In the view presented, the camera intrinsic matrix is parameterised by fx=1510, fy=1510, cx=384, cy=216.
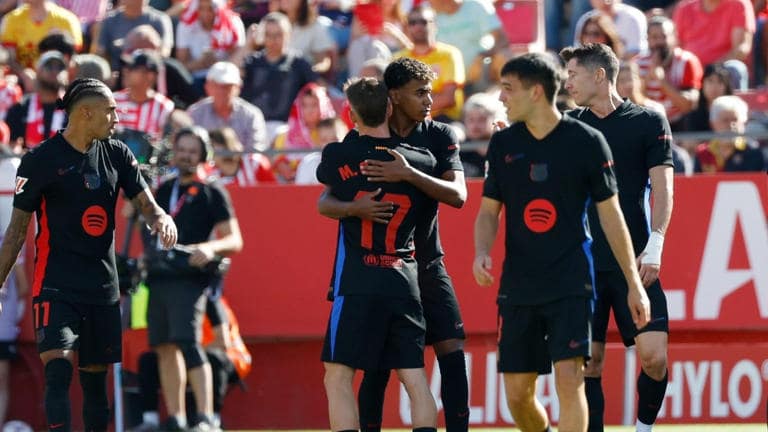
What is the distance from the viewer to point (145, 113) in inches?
542

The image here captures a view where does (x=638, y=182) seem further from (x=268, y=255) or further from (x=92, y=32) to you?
(x=92, y=32)

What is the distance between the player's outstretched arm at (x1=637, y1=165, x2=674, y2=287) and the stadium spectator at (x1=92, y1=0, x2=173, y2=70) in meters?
8.16

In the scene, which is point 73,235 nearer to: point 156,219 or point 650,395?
point 156,219

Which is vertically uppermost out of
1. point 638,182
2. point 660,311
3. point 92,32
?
point 92,32

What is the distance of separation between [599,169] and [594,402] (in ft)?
6.37

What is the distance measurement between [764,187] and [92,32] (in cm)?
795

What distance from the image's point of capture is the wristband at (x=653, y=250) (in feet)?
27.1

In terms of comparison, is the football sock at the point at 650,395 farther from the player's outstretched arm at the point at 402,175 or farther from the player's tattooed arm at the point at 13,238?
the player's tattooed arm at the point at 13,238

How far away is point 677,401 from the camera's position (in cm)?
1202

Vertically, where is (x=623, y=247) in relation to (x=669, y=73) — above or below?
below

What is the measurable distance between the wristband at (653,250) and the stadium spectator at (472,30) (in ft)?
21.8

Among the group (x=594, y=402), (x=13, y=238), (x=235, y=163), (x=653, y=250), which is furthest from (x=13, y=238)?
(x=235, y=163)

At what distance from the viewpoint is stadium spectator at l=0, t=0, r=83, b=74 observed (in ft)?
52.3

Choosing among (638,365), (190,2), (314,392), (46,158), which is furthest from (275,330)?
(190,2)
